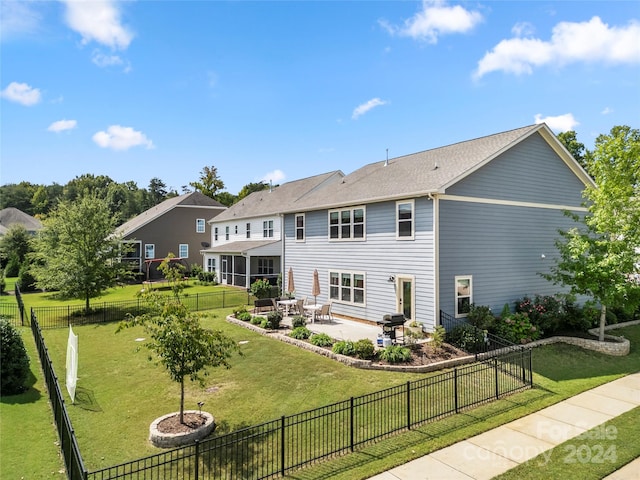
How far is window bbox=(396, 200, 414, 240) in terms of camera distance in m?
15.3

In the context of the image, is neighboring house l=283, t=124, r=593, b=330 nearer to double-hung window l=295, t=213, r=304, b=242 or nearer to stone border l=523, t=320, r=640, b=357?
double-hung window l=295, t=213, r=304, b=242

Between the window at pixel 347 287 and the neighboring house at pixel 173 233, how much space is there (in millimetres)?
22278

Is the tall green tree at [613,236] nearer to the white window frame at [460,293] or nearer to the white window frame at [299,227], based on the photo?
the white window frame at [460,293]

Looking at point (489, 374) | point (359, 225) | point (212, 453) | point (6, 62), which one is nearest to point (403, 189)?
point (359, 225)

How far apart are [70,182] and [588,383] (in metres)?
104

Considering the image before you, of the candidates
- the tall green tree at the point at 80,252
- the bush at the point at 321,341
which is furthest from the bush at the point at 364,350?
the tall green tree at the point at 80,252

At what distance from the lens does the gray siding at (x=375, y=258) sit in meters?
14.6

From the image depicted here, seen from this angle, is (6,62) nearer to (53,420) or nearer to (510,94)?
(53,420)

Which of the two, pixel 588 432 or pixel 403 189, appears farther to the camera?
pixel 403 189

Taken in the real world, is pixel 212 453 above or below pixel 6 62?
below

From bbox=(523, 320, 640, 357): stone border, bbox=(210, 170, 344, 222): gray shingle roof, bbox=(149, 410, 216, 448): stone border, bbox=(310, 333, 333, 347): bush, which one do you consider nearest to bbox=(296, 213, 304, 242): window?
bbox=(210, 170, 344, 222): gray shingle roof

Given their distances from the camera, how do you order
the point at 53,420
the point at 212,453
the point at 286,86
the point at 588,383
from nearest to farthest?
the point at 212,453
the point at 53,420
the point at 588,383
the point at 286,86

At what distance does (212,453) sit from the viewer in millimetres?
7340

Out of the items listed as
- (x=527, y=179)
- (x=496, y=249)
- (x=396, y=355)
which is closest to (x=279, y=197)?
(x=527, y=179)
